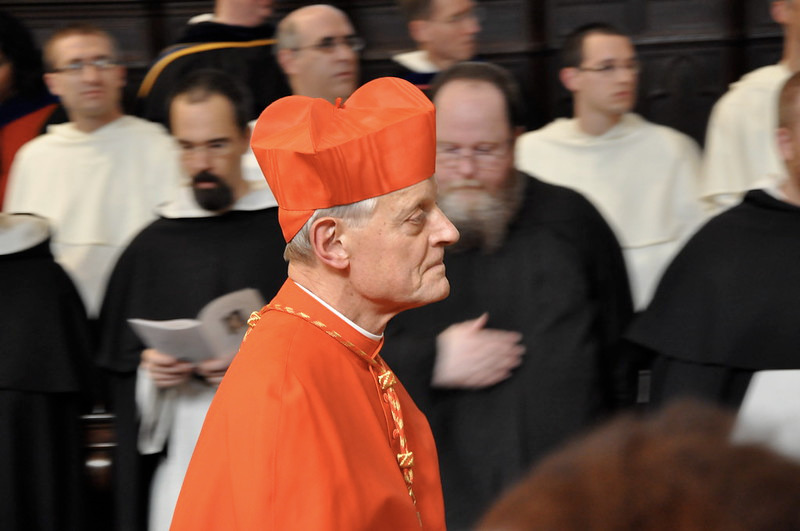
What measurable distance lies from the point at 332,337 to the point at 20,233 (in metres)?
2.97

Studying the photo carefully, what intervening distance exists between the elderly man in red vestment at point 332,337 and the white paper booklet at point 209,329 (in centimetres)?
160

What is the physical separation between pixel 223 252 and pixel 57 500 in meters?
1.25

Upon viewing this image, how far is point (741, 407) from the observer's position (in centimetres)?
403

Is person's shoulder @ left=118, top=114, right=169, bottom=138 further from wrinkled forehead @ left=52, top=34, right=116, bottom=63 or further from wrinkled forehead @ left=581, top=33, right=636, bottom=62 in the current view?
wrinkled forehead @ left=581, top=33, right=636, bottom=62

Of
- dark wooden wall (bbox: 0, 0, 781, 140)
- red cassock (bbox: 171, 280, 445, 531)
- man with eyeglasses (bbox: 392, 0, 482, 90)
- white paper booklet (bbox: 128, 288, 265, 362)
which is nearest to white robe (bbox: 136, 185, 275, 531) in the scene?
white paper booklet (bbox: 128, 288, 265, 362)

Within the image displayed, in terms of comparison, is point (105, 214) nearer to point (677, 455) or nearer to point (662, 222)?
point (662, 222)

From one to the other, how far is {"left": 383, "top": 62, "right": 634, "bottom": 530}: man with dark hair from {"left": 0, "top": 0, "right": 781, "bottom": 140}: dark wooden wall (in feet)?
14.3

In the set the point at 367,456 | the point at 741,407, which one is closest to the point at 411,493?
the point at 367,456

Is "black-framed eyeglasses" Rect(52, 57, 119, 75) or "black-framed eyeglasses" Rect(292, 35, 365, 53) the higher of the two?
"black-framed eyeglasses" Rect(292, 35, 365, 53)

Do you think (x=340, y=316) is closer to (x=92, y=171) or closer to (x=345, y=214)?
(x=345, y=214)

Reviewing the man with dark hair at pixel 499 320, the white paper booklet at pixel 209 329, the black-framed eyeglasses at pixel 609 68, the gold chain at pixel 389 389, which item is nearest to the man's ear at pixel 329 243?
the gold chain at pixel 389 389

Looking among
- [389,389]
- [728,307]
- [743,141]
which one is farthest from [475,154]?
[743,141]

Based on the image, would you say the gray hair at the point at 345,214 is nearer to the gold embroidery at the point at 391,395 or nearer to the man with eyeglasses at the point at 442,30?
the gold embroidery at the point at 391,395

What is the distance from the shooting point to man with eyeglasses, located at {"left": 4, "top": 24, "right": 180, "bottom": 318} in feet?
20.5
